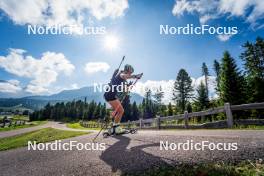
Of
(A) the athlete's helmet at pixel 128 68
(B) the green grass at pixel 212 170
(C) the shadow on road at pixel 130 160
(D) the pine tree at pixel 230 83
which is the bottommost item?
(C) the shadow on road at pixel 130 160

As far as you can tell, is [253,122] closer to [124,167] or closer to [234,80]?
[124,167]

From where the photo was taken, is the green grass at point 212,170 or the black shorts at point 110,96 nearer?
the green grass at point 212,170

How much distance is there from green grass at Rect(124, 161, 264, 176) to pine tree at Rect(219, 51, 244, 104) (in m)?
28.8

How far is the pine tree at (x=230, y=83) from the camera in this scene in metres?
29.1

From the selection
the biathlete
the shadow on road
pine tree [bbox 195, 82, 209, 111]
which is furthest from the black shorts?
pine tree [bbox 195, 82, 209, 111]

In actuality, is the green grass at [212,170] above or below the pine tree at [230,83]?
below

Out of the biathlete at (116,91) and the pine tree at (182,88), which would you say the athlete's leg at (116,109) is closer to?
the biathlete at (116,91)

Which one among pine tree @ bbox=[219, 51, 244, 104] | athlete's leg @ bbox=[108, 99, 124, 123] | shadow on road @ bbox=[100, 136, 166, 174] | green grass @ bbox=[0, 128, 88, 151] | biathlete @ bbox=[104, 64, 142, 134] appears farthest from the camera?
pine tree @ bbox=[219, 51, 244, 104]

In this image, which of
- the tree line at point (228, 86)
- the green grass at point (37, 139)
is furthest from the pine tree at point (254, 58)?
the green grass at point (37, 139)

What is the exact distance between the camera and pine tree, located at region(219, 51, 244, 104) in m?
29.1

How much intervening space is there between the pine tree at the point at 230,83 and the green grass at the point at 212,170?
28763 millimetres

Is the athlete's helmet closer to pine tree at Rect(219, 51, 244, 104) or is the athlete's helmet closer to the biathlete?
the biathlete

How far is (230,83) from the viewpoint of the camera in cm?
3011

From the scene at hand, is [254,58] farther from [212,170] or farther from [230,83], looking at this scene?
[212,170]
